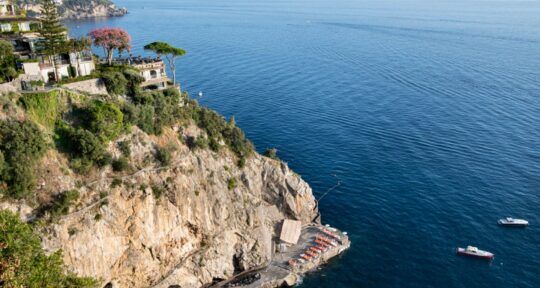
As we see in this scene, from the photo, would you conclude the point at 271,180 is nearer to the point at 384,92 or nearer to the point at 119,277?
the point at 119,277

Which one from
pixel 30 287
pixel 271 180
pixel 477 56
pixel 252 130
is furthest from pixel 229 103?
pixel 477 56

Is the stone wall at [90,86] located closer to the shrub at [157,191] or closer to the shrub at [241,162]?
the shrub at [157,191]

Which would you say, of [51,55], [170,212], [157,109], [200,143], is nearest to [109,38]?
[51,55]

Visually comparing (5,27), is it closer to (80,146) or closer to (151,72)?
(151,72)

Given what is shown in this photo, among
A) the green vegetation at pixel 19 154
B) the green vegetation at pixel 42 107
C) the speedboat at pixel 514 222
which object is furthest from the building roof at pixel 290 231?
the green vegetation at pixel 42 107

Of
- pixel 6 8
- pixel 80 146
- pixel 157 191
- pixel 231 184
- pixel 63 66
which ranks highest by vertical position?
pixel 6 8
